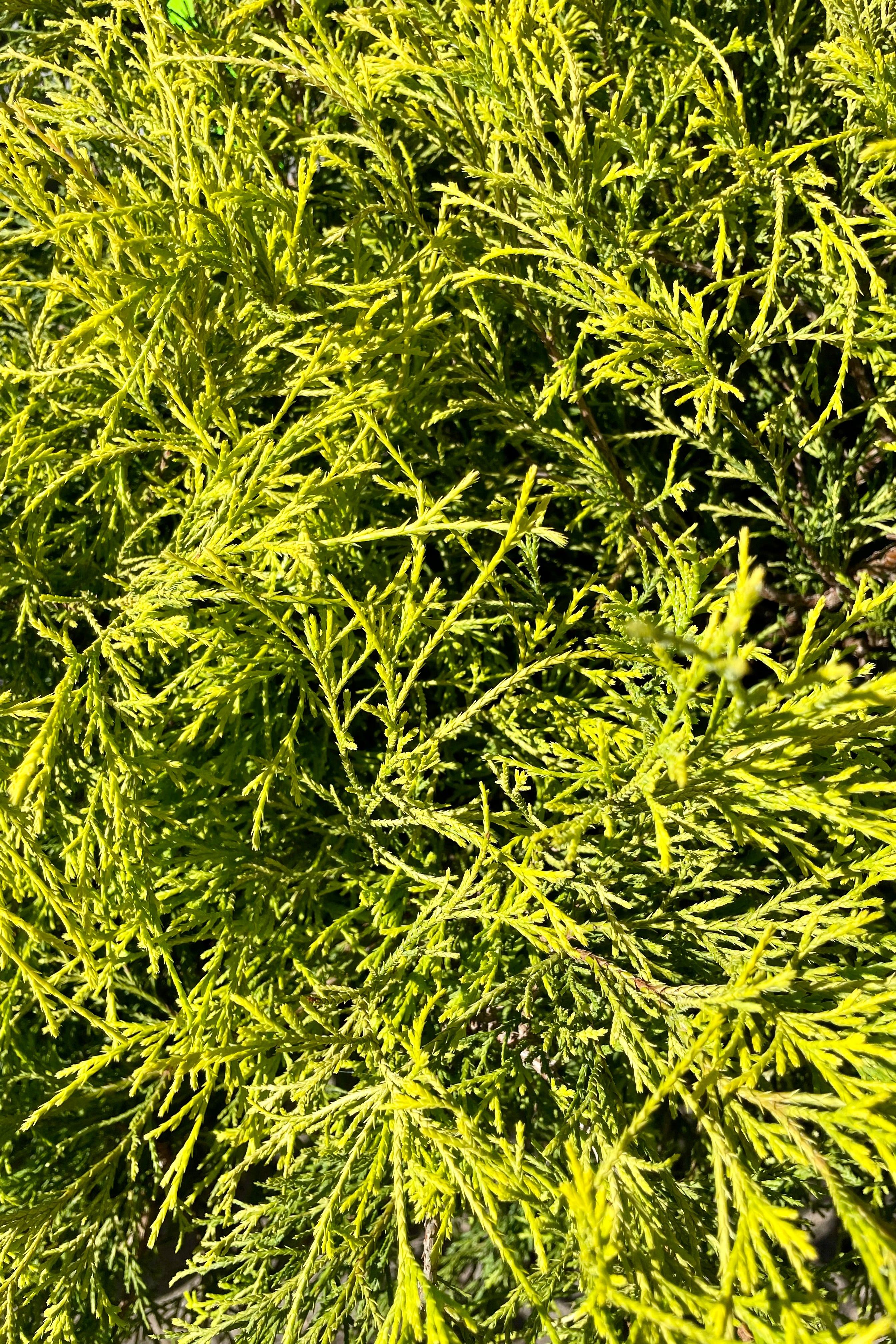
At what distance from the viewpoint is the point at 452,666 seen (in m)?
2.91

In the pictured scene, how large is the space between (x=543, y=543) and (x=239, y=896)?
1.83 m

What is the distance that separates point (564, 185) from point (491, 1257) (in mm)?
4105

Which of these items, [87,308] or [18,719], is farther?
[87,308]

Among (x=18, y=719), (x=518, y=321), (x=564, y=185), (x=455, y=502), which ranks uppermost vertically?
(x=564, y=185)

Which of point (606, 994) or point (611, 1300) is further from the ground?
point (611, 1300)

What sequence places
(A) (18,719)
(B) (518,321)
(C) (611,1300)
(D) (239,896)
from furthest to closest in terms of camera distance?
(B) (518,321) < (D) (239,896) < (A) (18,719) < (C) (611,1300)

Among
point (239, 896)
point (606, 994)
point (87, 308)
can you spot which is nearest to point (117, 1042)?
point (239, 896)

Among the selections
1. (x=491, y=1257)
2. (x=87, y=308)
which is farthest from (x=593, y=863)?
(x=87, y=308)

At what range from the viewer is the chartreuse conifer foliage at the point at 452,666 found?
6.71ft

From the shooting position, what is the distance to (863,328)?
280cm

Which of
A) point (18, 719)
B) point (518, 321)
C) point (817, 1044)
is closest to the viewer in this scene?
point (817, 1044)

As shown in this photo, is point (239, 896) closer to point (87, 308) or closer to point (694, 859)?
point (694, 859)

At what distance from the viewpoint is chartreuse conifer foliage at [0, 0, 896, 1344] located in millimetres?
2045

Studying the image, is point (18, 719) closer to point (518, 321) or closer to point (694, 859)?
point (694, 859)
